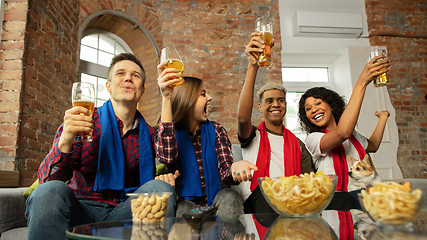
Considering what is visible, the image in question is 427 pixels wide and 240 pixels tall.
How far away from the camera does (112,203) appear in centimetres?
143

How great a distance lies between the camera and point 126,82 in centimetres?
156

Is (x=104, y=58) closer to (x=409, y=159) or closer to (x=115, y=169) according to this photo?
(x=115, y=169)

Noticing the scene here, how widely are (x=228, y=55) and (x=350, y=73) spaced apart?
1807 mm

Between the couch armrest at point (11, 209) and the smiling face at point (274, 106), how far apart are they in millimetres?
1510

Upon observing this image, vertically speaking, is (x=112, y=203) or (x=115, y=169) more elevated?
(x=115, y=169)

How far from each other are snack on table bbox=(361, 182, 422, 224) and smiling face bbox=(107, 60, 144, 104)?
3.78 feet

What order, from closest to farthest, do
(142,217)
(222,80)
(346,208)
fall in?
(142,217)
(346,208)
(222,80)

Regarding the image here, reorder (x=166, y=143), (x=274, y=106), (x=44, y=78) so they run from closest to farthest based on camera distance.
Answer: (x=166, y=143)
(x=274, y=106)
(x=44, y=78)

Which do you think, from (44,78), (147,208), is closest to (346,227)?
(147,208)

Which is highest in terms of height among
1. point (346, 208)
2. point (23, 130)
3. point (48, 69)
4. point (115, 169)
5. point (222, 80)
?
point (222, 80)

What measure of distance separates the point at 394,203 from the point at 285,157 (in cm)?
130

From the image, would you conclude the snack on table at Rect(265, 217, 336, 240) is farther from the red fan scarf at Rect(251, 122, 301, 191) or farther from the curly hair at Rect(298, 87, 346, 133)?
the curly hair at Rect(298, 87, 346, 133)

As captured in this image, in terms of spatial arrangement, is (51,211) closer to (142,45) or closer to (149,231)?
(149,231)

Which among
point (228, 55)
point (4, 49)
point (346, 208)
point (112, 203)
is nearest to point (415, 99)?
point (228, 55)
